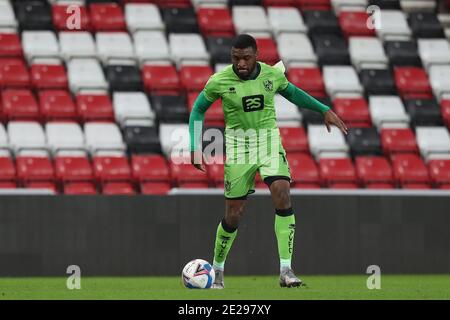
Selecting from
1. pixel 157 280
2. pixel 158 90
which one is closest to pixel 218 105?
pixel 158 90

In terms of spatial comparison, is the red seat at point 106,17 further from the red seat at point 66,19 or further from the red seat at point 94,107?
the red seat at point 94,107

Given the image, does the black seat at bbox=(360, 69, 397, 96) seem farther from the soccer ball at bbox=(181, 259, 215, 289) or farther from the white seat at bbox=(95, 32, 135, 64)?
the soccer ball at bbox=(181, 259, 215, 289)

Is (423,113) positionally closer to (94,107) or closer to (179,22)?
(179,22)

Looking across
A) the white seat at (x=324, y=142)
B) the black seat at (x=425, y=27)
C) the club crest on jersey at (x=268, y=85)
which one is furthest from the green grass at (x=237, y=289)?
the black seat at (x=425, y=27)

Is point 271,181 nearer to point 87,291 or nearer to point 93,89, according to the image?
point 87,291

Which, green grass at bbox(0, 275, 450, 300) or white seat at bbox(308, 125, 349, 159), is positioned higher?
white seat at bbox(308, 125, 349, 159)

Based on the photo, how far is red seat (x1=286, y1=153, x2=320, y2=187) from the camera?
16.1 metres

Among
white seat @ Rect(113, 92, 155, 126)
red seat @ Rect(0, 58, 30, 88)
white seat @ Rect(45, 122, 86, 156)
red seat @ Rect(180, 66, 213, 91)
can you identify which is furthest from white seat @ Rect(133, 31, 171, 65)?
white seat @ Rect(45, 122, 86, 156)

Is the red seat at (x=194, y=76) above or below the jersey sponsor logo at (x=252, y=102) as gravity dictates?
above

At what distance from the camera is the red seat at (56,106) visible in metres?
16.8

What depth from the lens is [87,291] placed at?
1016 centimetres

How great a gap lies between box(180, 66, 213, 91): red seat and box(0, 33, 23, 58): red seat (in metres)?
2.49

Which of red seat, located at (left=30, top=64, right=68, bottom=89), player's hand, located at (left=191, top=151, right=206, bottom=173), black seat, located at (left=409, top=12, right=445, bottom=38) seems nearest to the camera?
player's hand, located at (left=191, top=151, right=206, bottom=173)

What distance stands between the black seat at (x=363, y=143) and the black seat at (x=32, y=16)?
201 inches
